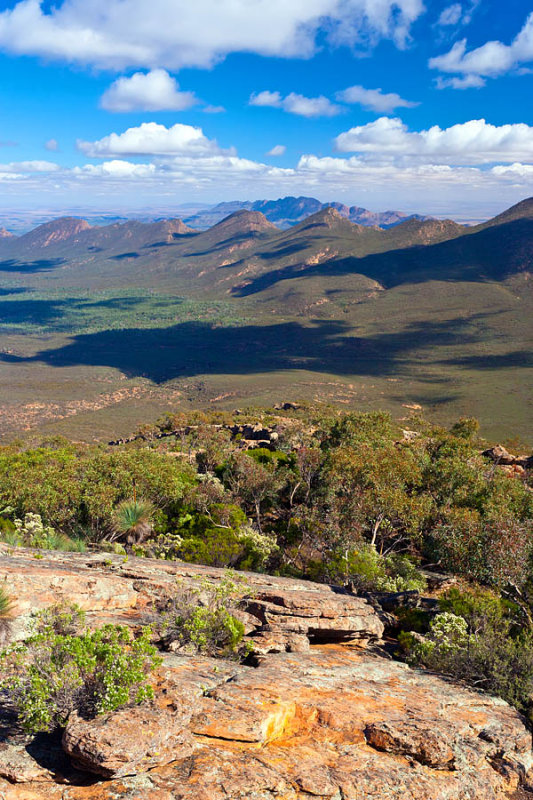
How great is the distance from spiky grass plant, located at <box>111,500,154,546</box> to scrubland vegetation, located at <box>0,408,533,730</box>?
0.06m

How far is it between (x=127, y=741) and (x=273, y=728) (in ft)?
9.00

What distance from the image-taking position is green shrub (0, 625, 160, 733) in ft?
24.3

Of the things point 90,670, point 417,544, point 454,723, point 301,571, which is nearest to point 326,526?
point 301,571

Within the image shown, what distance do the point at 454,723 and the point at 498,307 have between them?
212830 mm

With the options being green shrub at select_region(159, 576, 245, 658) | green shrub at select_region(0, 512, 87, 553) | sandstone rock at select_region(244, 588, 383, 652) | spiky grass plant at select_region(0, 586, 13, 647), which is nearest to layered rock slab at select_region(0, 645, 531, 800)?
green shrub at select_region(159, 576, 245, 658)

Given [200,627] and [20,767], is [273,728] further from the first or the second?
[20,767]

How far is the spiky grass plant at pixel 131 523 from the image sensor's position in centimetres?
2162

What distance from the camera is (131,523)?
21.4 metres

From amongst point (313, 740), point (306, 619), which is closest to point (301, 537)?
point (306, 619)

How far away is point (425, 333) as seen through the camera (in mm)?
184625

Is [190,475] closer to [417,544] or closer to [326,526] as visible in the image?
[326,526]

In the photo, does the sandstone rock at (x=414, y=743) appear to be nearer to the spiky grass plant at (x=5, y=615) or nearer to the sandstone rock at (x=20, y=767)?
the sandstone rock at (x=20, y=767)

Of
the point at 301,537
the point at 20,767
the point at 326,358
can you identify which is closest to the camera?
the point at 20,767

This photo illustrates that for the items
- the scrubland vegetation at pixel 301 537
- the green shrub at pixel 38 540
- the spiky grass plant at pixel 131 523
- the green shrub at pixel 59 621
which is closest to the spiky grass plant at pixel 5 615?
the scrubland vegetation at pixel 301 537
